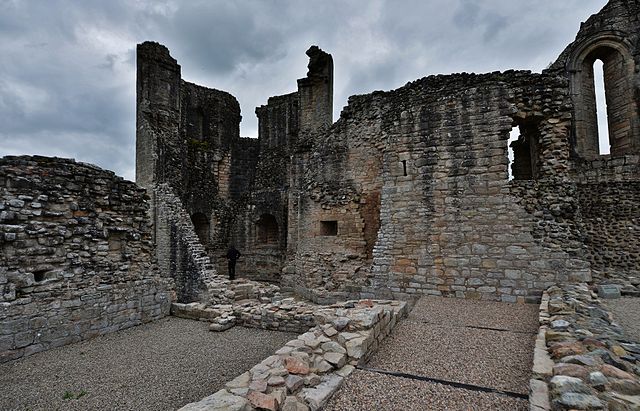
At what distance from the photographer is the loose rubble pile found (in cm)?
232

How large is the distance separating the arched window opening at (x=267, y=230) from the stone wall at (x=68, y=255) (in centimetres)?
969

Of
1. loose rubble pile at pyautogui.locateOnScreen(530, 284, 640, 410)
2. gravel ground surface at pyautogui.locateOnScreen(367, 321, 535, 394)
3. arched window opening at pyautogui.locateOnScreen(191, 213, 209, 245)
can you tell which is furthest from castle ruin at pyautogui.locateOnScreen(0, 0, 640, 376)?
loose rubble pile at pyautogui.locateOnScreen(530, 284, 640, 410)

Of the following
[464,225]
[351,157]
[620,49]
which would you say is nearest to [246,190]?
[351,157]

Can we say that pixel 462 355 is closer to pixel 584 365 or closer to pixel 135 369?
pixel 584 365

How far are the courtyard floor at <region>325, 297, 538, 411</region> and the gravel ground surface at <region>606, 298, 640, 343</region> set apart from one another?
1.08 metres

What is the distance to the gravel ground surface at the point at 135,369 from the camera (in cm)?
363

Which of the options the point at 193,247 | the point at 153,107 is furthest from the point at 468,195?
the point at 153,107

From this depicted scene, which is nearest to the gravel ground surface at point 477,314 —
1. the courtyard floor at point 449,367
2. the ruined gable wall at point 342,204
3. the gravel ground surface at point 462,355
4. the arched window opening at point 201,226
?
the courtyard floor at point 449,367

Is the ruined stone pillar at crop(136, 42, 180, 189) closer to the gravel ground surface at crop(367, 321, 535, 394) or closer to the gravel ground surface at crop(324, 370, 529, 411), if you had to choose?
the gravel ground surface at crop(367, 321, 535, 394)

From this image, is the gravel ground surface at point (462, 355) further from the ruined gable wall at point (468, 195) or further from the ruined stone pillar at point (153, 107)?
the ruined stone pillar at point (153, 107)

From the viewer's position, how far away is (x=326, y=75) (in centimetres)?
1611

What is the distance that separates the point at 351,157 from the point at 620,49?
10.5m

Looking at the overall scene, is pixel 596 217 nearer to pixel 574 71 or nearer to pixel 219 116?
pixel 574 71

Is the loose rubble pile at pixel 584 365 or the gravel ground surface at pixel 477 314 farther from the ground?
the loose rubble pile at pixel 584 365
